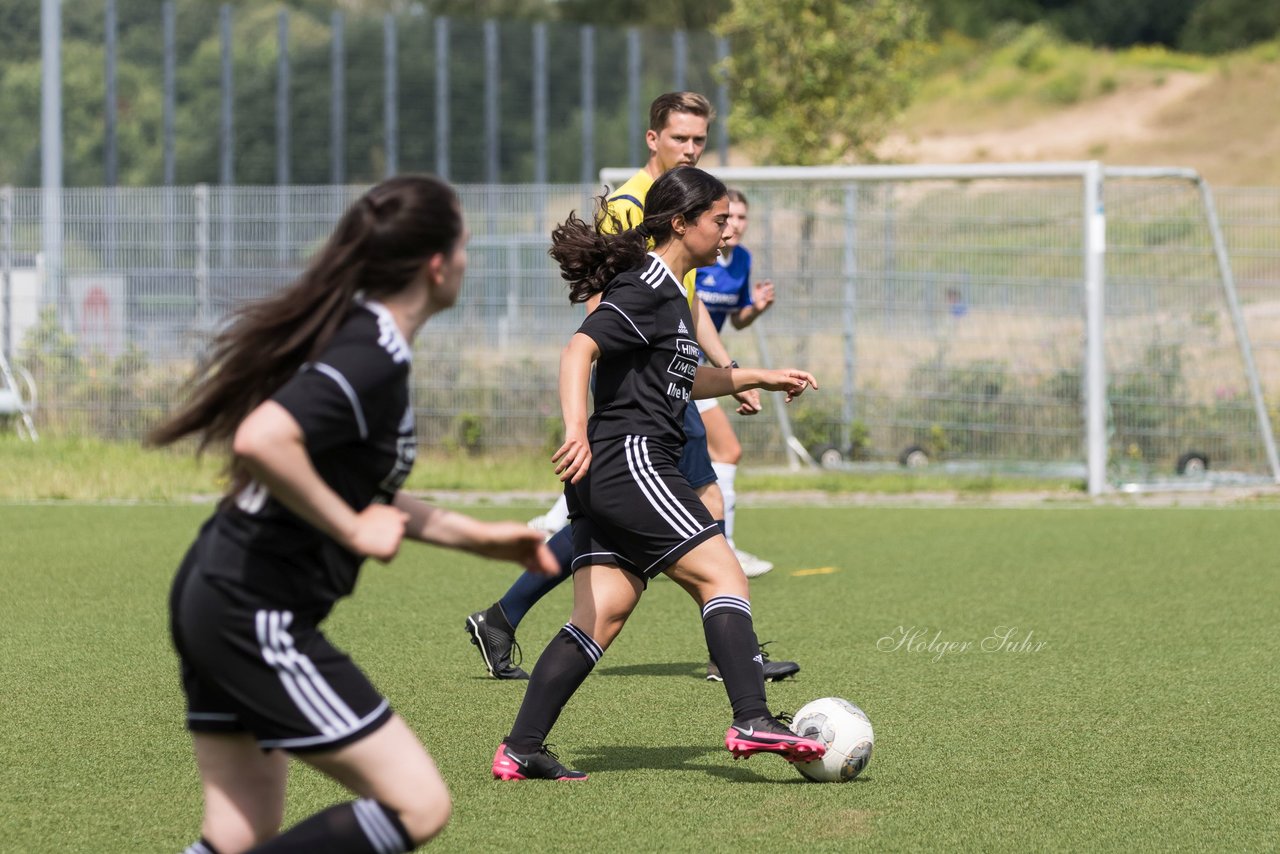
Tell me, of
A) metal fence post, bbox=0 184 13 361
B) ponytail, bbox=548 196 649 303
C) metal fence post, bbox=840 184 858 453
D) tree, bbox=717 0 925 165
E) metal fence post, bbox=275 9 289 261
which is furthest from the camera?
metal fence post, bbox=275 9 289 261

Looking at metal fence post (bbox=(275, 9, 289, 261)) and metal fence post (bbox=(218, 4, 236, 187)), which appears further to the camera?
metal fence post (bbox=(275, 9, 289, 261))

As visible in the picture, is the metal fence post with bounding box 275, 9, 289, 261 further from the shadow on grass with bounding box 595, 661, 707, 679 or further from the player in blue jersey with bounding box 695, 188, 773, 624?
the shadow on grass with bounding box 595, 661, 707, 679

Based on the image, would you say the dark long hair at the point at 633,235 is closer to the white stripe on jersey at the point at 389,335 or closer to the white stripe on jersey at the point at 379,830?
the white stripe on jersey at the point at 389,335

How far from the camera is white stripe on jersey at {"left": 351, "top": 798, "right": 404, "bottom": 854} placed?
→ 3.16m

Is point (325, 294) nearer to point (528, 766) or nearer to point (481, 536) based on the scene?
point (481, 536)

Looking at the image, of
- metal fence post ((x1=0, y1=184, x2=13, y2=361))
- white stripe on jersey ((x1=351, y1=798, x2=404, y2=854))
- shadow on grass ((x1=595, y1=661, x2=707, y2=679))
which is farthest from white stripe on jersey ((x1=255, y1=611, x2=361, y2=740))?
metal fence post ((x1=0, y1=184, x2=13, y2=361))

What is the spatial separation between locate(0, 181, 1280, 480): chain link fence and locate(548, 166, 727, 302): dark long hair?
29.3ft

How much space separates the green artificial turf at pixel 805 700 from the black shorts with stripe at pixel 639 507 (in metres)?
0.70

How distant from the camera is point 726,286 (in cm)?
895

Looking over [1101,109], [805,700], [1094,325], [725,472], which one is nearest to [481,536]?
[805,700]

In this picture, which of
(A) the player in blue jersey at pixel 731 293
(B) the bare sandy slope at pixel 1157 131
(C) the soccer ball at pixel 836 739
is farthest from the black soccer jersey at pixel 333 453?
(B) the bare sandy slope at pixel 1157 131

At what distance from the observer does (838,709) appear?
520cm

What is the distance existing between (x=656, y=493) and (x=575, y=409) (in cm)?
36

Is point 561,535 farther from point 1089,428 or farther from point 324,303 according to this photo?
point 1089,428
